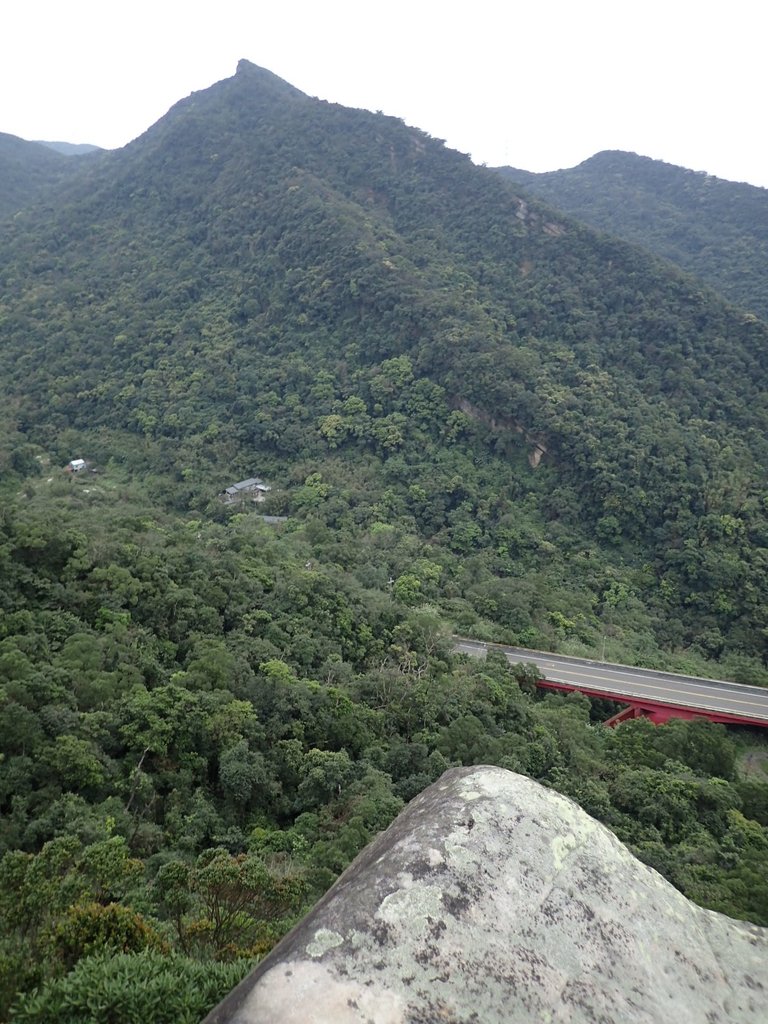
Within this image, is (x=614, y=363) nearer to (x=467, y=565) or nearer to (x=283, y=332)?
(x=467, y=565)

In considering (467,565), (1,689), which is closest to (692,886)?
(1,689)

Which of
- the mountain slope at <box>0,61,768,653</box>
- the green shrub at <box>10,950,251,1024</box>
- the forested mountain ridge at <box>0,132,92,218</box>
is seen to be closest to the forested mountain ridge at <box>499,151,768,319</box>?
the mountain slope at <box>0,61,768,653</box>

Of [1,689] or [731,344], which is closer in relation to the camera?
[1,689]

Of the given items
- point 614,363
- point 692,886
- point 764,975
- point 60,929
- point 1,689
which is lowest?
point 692,886

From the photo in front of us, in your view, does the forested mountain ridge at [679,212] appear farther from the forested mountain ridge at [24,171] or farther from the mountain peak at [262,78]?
the forested mountain ridge at [24,171]

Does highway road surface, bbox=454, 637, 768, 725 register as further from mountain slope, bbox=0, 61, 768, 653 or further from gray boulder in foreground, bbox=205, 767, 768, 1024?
gray boulder in foreground, bbox=205, 767, 768, 1024

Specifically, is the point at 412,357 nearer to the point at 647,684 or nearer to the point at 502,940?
the point at 647,684

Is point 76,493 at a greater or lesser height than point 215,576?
lesser
